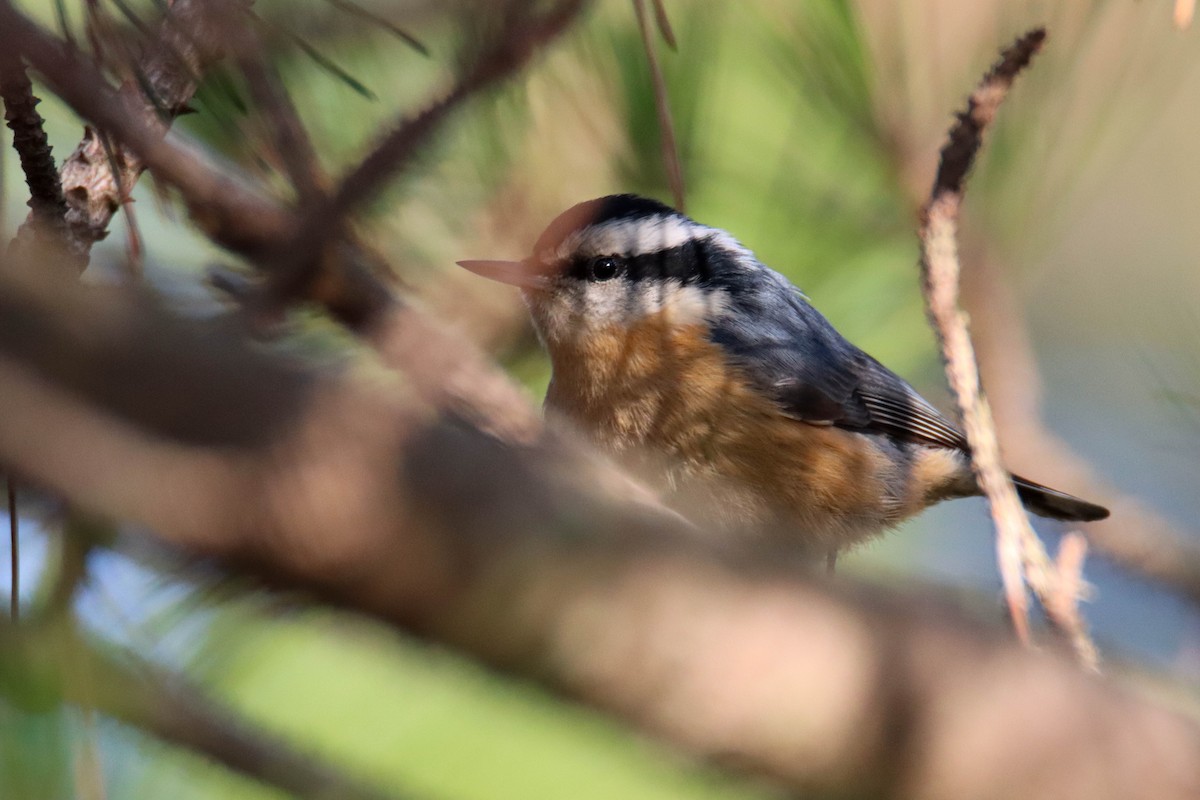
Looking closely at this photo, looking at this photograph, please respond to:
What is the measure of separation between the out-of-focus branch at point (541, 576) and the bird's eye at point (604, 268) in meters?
1.86

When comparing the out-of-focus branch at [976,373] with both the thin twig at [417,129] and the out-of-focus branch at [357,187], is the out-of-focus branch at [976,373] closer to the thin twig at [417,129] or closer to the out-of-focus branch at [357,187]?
the thin twig at [417,129]

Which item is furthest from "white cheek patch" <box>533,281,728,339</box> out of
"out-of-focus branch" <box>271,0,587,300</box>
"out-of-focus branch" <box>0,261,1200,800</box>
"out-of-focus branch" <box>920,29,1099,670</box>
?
"out-of-focus branch" <box>0,261,1200,800</box>

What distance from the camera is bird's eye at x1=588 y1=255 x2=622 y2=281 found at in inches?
104

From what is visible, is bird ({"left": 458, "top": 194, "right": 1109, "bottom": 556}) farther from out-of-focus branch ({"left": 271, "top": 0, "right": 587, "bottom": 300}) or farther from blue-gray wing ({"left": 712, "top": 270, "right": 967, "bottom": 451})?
out-of-focus branch ({"left": 271, "top": 0, "right": 587, "bottom": 300})

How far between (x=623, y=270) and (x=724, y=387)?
43 cm

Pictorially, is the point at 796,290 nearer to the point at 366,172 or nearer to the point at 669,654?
the point at 366,172

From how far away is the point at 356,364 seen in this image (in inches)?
69.4

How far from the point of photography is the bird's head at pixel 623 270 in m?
2.42

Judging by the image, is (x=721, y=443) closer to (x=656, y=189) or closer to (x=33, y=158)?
(x=656, y=189)

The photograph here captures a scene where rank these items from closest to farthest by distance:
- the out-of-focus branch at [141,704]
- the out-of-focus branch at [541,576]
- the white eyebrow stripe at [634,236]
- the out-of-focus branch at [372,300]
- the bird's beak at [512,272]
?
the out-of-focus branch at [541,576] → the out-of-focus branch at [141,704] → the out-of-focus branch at [372,300] → the bird's beak at [512,272] → the white eyebrow stripe at [634,236]

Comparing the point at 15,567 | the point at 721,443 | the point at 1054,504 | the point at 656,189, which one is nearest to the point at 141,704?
the point at 15,567

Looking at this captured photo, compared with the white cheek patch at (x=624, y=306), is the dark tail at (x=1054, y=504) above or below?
below

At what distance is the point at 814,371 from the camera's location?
8.69ft

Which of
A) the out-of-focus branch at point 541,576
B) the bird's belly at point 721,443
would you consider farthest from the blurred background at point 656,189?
the out-of-focus branch at point 541,576
